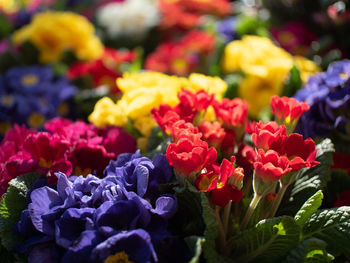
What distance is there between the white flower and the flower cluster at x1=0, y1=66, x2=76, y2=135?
1.10m

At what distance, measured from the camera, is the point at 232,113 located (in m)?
1.18

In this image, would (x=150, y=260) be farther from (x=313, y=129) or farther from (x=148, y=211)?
(x=313, y=129)

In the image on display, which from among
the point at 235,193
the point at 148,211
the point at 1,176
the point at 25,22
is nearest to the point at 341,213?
the point at 235,193

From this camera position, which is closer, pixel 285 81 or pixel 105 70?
pixel 285 81

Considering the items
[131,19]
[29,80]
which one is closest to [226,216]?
[29,80]

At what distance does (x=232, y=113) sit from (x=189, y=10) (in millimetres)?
2252

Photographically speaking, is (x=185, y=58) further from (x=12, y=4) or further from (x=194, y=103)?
(x=12, y=4)

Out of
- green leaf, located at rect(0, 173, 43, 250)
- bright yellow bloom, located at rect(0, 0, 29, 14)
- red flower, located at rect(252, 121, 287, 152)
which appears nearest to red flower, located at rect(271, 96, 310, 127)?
red flower, located at rect(252, 121, 287, 152)

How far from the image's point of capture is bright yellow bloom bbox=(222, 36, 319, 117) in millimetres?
1830

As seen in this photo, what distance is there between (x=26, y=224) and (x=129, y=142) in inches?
18.1

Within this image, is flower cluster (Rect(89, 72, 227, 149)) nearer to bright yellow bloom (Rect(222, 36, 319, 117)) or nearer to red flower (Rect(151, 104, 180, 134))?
red flower (Rect(151, 104, 180, 134))

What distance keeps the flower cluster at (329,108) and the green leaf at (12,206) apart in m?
0.83

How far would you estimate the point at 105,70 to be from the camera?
217 centimetres

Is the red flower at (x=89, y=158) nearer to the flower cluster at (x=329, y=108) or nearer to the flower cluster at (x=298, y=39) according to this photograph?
the flower cluster at (x=329, y=108)
